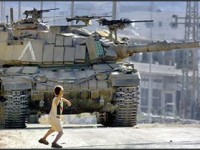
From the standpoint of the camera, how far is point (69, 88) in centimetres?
2223

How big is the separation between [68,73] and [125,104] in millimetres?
2372

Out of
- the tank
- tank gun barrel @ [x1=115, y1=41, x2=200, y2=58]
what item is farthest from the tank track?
tank gun barrel @ [x1=115, y1=41, x2=200, y2=58]

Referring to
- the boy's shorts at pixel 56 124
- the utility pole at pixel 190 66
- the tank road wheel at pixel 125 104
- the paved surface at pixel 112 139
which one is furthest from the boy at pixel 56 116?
the utility pole at pixel 190 66

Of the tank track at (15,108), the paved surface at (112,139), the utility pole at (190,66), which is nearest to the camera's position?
the paved surface at (112,139)

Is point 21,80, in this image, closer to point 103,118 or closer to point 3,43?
point 3,43

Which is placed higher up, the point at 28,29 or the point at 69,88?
the point at 28,29

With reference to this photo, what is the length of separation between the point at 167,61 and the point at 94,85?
180ft

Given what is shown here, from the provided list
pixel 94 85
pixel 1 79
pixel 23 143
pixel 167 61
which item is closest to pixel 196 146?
pixel 23 143

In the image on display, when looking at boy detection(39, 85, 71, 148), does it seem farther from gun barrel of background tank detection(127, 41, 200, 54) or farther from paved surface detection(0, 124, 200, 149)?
gun barrel of background tank detection(127, 41, 200, 54)

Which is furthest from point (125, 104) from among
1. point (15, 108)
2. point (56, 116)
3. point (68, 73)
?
point (56, 116)

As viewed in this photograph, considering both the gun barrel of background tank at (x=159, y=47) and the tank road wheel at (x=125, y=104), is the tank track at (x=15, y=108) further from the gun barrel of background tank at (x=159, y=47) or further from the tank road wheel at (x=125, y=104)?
the gun barrel of background tank at (x=159, y=47)

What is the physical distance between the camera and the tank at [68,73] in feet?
72.3

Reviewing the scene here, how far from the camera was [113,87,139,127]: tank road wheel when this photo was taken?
22453mm

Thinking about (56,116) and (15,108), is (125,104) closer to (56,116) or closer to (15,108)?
(15,108)
